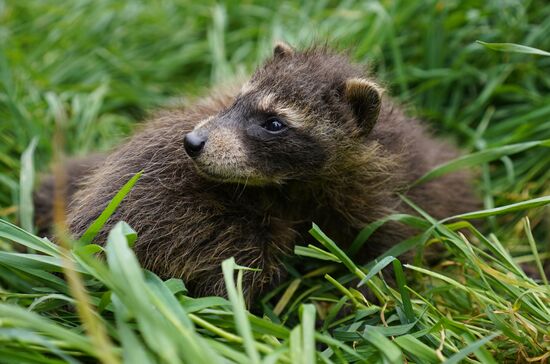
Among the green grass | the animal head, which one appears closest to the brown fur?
the animal head

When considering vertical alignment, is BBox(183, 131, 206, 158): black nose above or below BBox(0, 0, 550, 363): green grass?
above

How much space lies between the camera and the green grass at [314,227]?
255 cm

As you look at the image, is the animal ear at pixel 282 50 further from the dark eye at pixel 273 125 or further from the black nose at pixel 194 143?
the black nose at pixel 194 143

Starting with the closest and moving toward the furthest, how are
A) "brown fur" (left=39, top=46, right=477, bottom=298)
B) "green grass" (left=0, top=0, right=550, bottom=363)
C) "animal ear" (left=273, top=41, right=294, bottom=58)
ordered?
"green grass" (left=0, top=0, right=550, bottom=363) < "brown fur" (left=39, top=46, right=477, bottom=298) < "animal ear" (left=273, top=41, right=294, bottom=58)

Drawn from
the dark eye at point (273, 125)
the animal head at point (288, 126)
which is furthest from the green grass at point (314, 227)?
the dark eye at point (273, 125)

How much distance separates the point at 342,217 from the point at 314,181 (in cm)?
32

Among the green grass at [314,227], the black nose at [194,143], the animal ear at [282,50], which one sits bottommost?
the green grass at [314,227]

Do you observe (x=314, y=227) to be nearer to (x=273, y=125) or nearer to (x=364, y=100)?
(x=273, y=125)

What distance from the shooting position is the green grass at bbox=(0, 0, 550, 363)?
2553 mm

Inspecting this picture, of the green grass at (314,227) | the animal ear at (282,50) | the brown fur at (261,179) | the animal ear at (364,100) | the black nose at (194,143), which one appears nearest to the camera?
the green grass at (314,227)

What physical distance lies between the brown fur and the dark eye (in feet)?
0.11

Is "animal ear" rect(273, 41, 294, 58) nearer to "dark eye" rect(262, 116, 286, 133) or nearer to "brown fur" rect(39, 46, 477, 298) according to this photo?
"brown fur" rect(39, 46, 477, 298)

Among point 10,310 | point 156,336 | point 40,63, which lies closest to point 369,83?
point 156,336

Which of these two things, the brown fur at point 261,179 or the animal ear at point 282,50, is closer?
the brown fur at point 261,179
